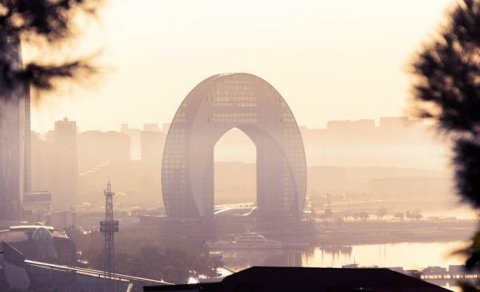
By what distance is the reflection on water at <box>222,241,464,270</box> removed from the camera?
351 ft

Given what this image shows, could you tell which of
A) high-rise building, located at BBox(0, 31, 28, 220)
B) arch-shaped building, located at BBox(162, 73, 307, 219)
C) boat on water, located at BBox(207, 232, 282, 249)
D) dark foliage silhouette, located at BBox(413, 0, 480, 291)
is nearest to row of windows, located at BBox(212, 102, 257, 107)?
arch-shaped building, located at BBox(162, 73, 307, 219)

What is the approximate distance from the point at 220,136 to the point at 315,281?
427ft

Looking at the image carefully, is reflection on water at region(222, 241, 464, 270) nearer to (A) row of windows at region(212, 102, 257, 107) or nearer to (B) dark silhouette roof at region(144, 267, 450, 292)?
(A) row of windows at region(212, 102, 257, 107)

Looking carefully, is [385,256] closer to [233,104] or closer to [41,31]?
[233,104]

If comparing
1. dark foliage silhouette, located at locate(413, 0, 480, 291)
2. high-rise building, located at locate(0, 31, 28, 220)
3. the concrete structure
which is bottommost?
the concrete structure

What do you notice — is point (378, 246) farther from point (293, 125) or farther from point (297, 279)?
point (297, 279)

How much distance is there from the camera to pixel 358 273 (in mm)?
15719

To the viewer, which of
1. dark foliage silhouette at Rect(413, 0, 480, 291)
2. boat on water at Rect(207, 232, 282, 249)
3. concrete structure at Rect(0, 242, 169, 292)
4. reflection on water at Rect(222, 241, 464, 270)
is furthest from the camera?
boat on water at Rect(207, 232, 282, 249)

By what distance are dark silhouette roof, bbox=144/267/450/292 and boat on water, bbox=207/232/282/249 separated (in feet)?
348

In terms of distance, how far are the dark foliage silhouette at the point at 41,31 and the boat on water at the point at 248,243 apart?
10988cm

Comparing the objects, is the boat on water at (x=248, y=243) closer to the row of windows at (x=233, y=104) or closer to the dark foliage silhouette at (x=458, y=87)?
the row of windows at (x=233, y=104)

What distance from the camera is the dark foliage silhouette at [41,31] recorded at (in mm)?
11844

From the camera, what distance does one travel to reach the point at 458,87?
13.5 metres

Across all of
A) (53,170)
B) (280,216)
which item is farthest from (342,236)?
(53,170)
